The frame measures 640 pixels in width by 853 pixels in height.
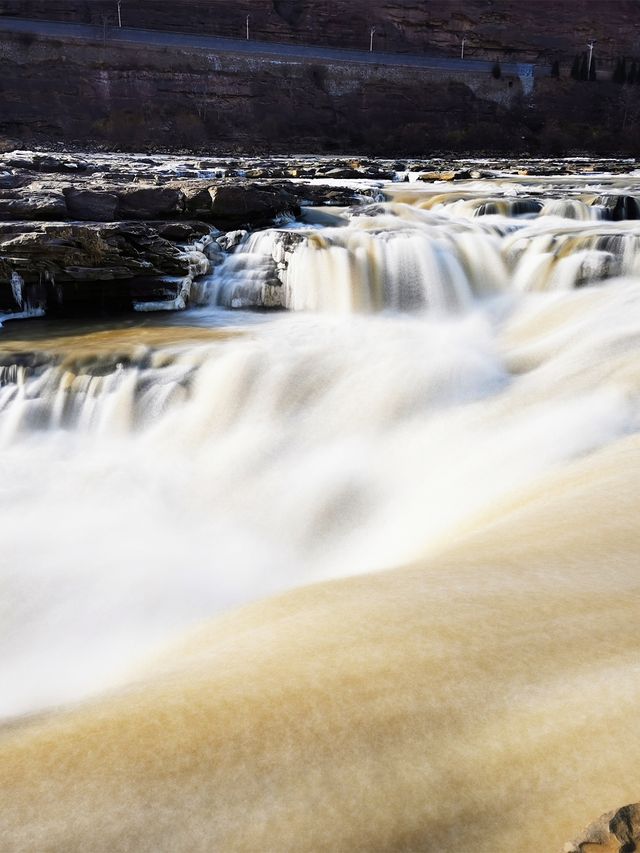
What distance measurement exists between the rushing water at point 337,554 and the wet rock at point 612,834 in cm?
14

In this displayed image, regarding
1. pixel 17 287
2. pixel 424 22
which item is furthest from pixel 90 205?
pixel 424 22

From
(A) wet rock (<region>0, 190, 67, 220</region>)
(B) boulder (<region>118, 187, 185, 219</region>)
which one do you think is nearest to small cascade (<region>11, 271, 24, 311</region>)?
(A) wet rock (<region>0, 190, 67, 220</region>)

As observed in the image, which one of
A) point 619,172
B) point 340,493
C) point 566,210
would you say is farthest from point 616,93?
point 340,493

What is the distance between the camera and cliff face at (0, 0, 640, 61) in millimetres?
50844

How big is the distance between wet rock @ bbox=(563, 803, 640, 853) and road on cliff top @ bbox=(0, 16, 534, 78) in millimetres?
48748

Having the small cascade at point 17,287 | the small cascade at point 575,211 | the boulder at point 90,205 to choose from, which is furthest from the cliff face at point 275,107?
the small cascade at point 17,287

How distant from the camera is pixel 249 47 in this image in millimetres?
46781

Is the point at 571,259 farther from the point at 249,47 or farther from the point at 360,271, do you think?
the point at 249,47

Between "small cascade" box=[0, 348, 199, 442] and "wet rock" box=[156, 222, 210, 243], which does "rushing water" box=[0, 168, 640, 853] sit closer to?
"small cascade" box=[0, 348, 199, 442]

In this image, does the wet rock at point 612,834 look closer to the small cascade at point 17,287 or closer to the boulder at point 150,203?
the small cascade at point 17,287

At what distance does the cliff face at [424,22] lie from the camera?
50.8 meters

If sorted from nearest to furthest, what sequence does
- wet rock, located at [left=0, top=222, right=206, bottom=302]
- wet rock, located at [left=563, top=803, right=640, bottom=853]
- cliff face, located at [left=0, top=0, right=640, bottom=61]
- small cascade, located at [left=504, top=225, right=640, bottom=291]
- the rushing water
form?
1. wet rock, located at [left=563, top=803, right=640, bottom=853]
2. the rushing water
3. small cascade, located at [left=504, top=225, right=640, bottom=291]
4. wet rock, located at [left=0, top=222, right=206, bottom=302]
5. cliff face, located at [left=0, top=0, right=640, bottom=61]

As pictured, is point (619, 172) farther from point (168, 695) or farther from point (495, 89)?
point (495, 89)

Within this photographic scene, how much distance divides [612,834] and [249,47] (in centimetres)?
5218
